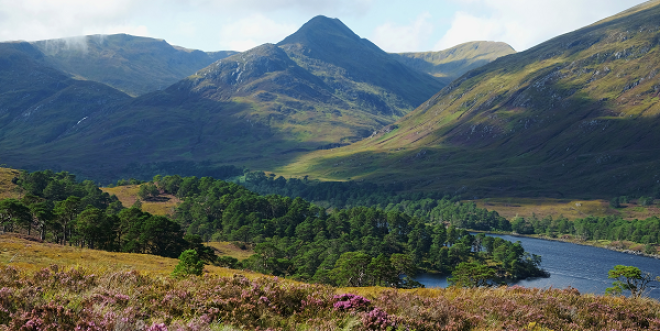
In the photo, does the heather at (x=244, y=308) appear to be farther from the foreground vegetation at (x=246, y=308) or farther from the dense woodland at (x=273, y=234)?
the dense woodland at (x=273, y=234)

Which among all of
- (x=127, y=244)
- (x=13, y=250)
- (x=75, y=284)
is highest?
(x=75, y=284)

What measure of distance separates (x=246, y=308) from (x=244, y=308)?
0.19 feet

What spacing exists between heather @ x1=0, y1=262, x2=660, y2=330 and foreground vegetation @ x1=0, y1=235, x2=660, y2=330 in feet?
0.09

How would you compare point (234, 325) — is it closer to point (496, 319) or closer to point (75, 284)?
point (75, 284)

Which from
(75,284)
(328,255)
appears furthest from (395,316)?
(328,255)

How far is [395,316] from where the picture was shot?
1375 centimetres

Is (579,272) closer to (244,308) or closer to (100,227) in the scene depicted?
(100,227)

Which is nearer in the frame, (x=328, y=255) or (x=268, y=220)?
(x=328, y=255)

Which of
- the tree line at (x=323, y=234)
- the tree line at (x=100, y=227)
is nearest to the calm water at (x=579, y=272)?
the tree line at (x=323, y=234)

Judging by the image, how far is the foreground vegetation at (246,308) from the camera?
10883 mm

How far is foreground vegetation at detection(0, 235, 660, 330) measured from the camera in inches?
428

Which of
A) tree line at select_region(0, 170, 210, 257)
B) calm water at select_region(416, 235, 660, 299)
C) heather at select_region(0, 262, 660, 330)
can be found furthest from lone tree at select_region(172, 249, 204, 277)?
calm water at select_region(416, 235, 660, 299)

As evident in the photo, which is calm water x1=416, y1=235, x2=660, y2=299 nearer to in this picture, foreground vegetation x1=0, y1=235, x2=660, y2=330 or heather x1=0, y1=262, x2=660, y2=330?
foreground vegetation x1=0, y1=235, x2=660, y2=330

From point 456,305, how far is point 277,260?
328ft
